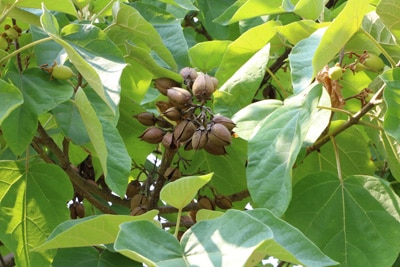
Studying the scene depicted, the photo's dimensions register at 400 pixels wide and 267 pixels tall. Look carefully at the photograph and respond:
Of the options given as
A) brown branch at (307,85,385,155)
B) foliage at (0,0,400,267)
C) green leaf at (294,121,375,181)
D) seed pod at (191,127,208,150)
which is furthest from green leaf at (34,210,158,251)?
green leaf at (294,121,375,181)

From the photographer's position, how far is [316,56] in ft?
4.31

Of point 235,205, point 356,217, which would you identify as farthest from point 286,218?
point 235,205

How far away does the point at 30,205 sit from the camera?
1.69 metres

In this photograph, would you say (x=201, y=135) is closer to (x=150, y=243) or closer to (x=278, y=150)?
(x=278, y=150)

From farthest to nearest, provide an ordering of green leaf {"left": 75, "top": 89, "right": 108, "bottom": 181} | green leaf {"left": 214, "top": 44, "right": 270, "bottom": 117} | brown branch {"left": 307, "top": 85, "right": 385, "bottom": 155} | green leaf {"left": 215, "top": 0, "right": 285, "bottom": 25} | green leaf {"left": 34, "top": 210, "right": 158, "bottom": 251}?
1. green leaf {"left": 215, "top": 0, "right": 285, "bottom": 25}
2. green leaf {"left": 214, "top": 44, "right": 270, "bottom": 117}
3. brown branch {"left": 307, "top": 85, "right": 385, "bottom": 155}
4. green leaf {"left": 75, "top": 89, "right": 108, "bottom": 181}
5. green leaf {"left": 34, "top": 210, "right": 158, "bottom": 251}

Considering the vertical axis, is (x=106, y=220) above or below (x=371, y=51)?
below

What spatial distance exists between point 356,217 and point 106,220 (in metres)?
0.48

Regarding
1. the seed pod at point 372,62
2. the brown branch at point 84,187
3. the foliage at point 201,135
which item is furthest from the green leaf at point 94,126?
the seed pod at point 372,62

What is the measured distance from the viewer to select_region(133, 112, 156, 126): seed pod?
1.76m

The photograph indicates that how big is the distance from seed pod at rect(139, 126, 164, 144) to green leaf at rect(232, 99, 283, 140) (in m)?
0.17

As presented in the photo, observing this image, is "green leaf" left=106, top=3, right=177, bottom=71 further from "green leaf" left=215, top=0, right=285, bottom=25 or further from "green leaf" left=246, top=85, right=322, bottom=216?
"green leaf" left=246, top=85, right=322, bottom=216

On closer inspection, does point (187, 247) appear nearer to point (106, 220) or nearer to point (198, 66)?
point (106, 220)

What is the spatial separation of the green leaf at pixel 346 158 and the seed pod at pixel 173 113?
307 mm

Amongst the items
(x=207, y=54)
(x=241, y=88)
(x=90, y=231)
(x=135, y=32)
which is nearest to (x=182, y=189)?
(x=90, y=231)
